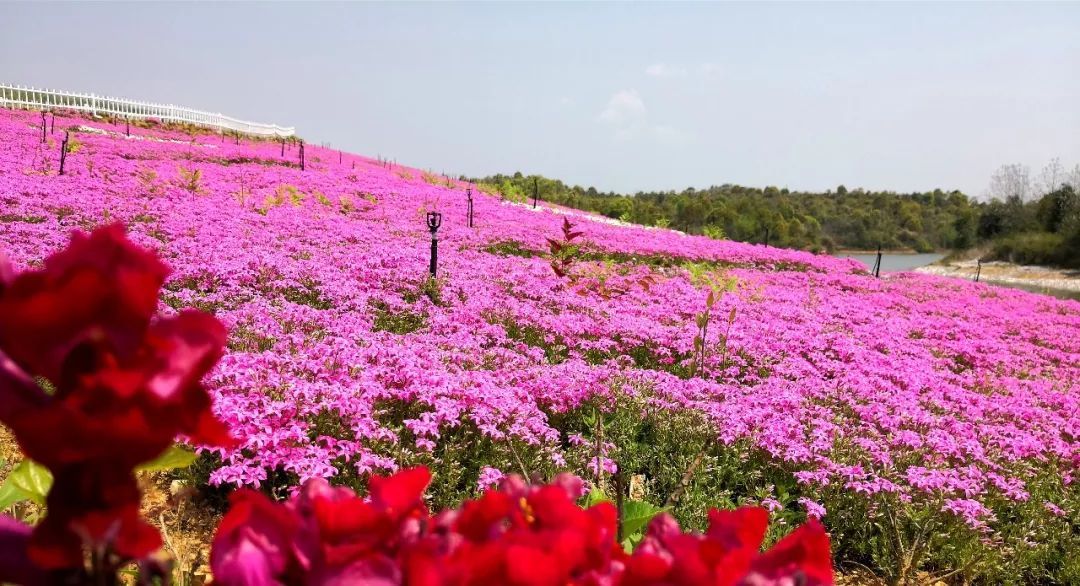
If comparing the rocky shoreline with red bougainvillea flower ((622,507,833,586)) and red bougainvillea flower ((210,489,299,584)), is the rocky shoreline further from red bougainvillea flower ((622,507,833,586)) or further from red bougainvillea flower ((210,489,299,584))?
red bougainvillea flower ((210,489,299,584))

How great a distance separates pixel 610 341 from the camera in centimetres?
815

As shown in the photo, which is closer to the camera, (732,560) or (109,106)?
(732,560)

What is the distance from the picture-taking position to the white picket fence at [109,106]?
35281mm

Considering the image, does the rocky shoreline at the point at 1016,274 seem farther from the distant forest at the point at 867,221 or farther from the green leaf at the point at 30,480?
the green leaf at the point at 30,480

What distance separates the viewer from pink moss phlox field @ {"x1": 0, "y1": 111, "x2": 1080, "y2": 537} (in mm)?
4715

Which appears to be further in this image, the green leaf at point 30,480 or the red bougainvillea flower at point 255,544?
the green leaf at point 30,480

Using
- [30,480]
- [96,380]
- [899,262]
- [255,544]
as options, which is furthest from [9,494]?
[899,262]

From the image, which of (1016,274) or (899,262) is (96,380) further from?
(899,262)

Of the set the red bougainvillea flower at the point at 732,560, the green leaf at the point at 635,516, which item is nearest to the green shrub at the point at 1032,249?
the green leaf at the point at 635,516

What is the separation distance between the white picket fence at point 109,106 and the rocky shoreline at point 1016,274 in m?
52.6

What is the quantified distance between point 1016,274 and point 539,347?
154ft

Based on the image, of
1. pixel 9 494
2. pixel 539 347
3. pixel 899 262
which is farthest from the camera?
pixel 899 262

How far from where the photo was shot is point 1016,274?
42781 millimetres

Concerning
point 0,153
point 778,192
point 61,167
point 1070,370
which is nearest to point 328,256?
point 61,167
